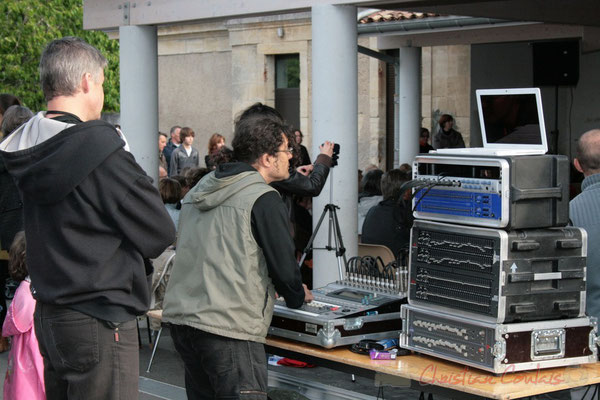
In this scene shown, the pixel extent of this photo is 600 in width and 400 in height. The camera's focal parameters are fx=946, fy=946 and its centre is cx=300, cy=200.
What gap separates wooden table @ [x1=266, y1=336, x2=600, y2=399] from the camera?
139 inches

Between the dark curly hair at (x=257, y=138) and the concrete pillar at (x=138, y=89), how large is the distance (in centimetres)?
485

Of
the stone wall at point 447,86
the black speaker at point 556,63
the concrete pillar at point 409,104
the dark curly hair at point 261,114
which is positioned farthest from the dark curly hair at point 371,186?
the stone wall at point 447,86

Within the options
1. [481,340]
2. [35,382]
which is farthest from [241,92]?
[481,340]

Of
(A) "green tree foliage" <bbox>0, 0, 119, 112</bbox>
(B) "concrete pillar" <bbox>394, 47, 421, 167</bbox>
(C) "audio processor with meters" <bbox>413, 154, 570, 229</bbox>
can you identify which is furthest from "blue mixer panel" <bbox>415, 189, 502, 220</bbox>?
(A) "green tree foliage" <bbox>0, 0, 119, 112</bbox>

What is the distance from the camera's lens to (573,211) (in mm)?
4336

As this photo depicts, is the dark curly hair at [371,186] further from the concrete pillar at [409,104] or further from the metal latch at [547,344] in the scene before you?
the metal latch at [547,344]

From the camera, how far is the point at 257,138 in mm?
4004

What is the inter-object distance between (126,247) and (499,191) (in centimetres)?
144

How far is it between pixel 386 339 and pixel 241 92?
17.5 meters

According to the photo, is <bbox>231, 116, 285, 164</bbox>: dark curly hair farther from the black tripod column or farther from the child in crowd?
the black tripod column

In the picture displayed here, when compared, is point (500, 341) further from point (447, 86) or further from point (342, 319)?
point (447, 86)

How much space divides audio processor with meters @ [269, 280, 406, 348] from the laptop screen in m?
0.88

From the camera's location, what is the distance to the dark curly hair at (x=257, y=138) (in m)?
4.00

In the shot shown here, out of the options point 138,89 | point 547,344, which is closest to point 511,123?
point 547,344
